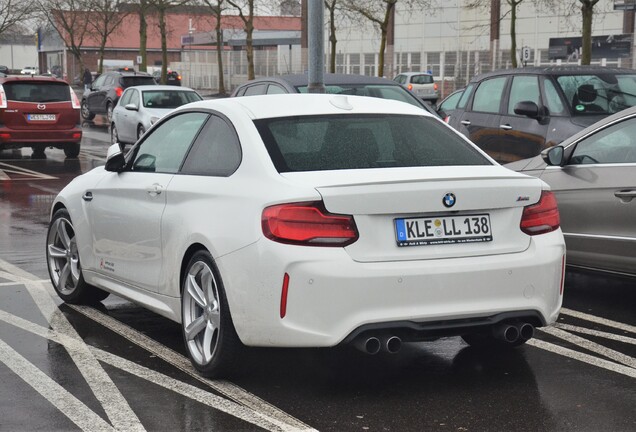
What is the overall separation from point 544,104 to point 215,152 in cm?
660

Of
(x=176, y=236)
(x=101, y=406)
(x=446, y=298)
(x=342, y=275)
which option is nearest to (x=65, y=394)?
(x=101, y=406)

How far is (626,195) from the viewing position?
24.2 ft

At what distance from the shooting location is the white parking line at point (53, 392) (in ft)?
16.0

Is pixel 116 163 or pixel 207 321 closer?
pixel 207 321

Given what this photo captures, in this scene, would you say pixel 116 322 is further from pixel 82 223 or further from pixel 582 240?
pixel 582 240

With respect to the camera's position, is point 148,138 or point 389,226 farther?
point 148,138

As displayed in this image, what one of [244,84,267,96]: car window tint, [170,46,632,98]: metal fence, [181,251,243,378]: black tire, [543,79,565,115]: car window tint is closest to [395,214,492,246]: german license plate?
[181,251,243,378]: black tire

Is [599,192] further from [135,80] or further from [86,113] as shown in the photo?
[86,113]

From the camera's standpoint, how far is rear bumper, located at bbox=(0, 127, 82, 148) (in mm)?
20953

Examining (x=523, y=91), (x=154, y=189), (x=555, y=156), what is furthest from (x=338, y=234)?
(x=523, y=91)

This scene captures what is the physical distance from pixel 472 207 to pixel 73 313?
3.36m

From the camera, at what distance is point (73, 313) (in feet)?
24.6

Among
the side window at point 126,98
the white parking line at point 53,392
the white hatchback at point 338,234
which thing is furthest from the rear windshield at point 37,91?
the white hatchback at point 338,234

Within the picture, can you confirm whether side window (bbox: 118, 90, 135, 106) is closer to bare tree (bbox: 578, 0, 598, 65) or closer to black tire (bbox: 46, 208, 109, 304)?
bare tree (bbox: 578, 0, 598, 65)
